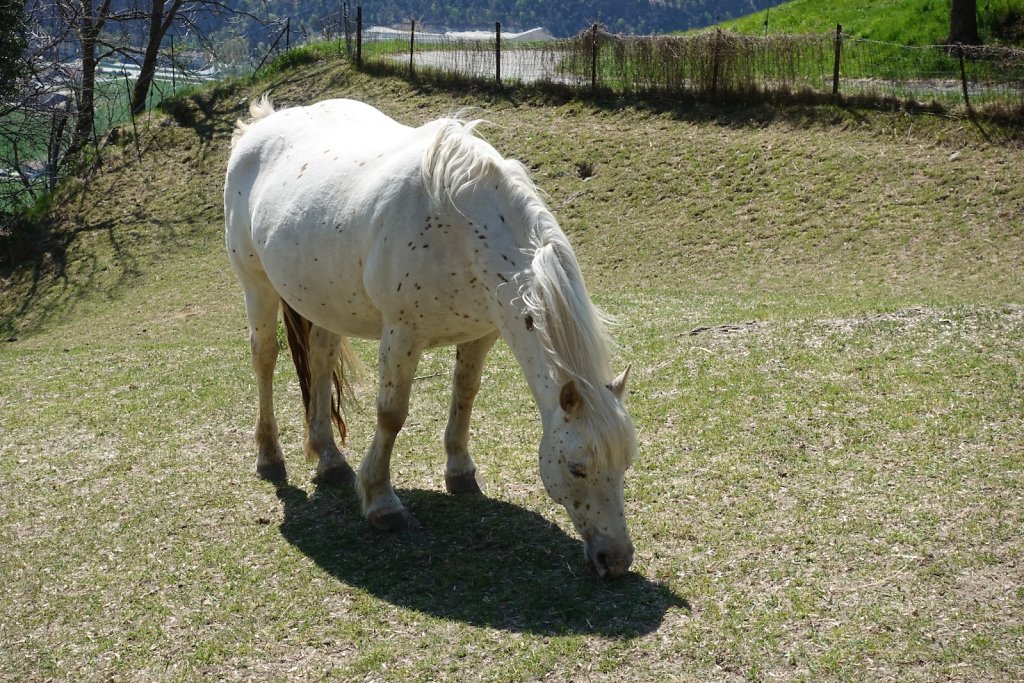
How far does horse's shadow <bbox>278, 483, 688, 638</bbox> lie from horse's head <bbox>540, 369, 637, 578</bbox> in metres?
0.24

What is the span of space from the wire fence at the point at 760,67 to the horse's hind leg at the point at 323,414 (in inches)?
547

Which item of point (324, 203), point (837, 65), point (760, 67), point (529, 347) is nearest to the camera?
point (529, 347)

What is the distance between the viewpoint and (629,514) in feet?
18.8

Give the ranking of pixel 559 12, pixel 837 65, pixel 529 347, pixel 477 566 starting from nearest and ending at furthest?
1. pixel 529 347
2. pixel 477 566
3. pixel 837 65
4. pixel 559 12

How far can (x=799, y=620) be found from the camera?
446cm

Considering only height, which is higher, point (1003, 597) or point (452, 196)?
point (452, 196)

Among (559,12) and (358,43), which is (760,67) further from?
(559,12)

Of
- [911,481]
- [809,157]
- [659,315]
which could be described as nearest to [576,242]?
[809,157]

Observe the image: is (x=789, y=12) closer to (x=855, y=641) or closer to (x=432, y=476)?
(x=432, y=476)

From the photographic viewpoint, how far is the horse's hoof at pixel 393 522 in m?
5.86

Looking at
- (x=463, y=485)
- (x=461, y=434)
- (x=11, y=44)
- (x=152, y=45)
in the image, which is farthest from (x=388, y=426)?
(x=152, y=45)

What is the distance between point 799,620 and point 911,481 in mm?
1678

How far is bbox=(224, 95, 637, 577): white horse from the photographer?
4.70m

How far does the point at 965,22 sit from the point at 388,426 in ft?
62.5
